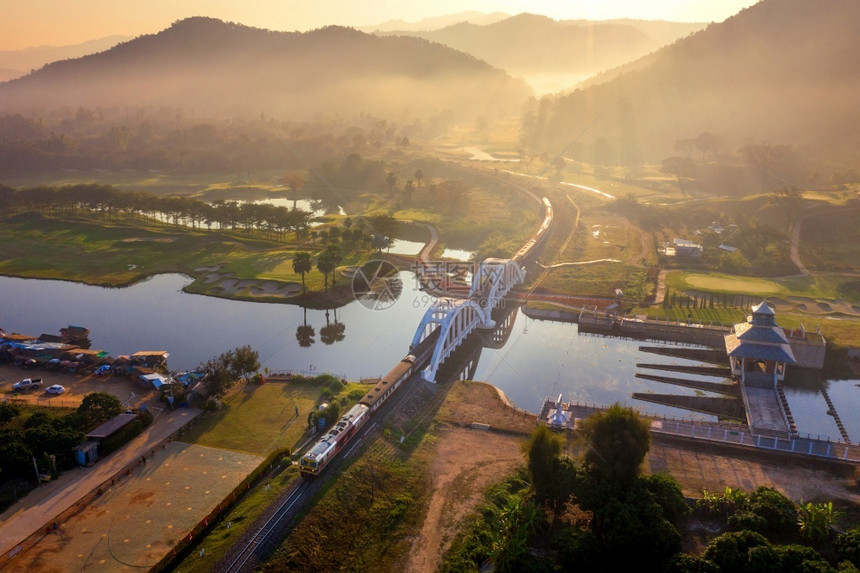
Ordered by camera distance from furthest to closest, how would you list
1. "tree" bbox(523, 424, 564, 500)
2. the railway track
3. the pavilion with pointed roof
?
the pavilion with pointed roof
"tree" bbox(523, 424, 564, 500)
the railway track

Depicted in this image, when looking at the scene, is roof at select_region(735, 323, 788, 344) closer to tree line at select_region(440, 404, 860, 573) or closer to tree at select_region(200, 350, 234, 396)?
tree line at select_region(440, 404, 860, 573)

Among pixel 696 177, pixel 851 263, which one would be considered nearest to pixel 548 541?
pixel 851 263

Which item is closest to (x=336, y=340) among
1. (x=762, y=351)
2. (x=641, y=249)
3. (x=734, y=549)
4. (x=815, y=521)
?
(x=762, y=351)

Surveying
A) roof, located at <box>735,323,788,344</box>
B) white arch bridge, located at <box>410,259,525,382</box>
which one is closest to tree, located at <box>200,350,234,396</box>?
white arch bridge, located at <box>410,259,525,382</box>

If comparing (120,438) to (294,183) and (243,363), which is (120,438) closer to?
(243,363)

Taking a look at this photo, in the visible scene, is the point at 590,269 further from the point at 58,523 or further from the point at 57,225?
the point at 57,225
